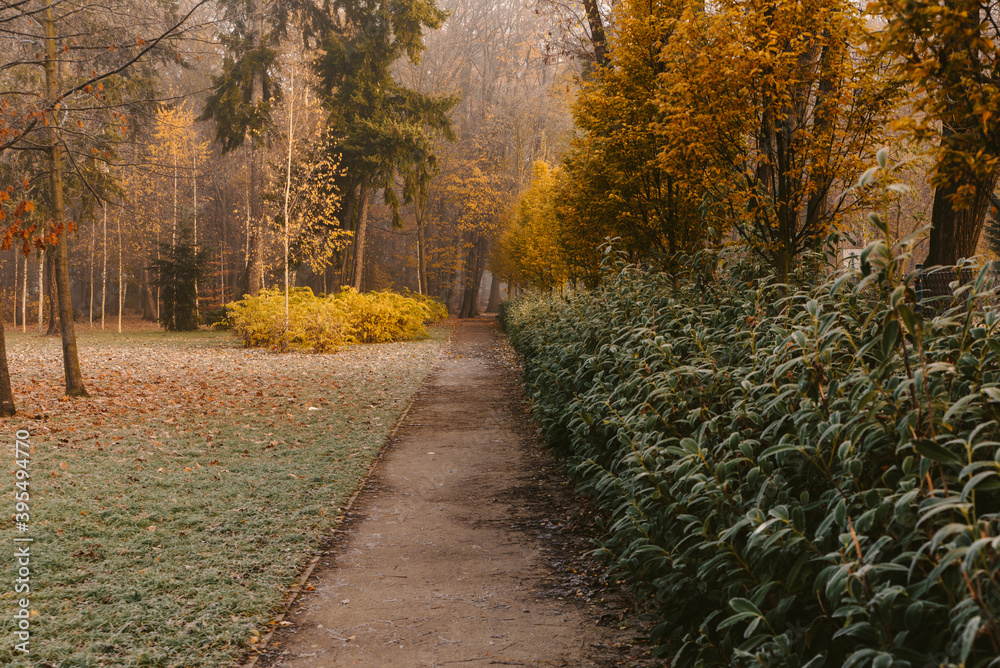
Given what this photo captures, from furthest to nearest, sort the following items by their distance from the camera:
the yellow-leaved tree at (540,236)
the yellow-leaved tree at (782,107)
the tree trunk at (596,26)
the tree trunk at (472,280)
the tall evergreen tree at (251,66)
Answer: the tree trunk at (472,280) < the tall evergreen tree at (251,66) < the yellow-leaved tree at (540,236) < the tree trunk at (596,26) < the yellow-leaved tree at (782,107)

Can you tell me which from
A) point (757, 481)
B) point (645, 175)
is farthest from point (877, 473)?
point (645, 175)

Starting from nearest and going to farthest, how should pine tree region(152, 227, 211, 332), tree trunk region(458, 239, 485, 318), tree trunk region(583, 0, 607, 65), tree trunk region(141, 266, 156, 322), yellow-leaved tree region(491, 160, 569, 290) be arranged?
tree trunk region(583, 0, 607, 65)
yellow-leaved tree region(491, 160, 569, 290)
pine tree region(152, 227, 211, 332)
tree trunk region(141, 266, 156, 322)
tree trunk region(458, 239, 485, 318)

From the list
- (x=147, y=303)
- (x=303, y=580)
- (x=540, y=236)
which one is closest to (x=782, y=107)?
(x=303, y=580)

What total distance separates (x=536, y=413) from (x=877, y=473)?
190 inches

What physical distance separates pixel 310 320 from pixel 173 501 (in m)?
11.8

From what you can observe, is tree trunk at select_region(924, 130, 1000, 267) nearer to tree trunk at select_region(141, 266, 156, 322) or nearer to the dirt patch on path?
the dirt patch on path

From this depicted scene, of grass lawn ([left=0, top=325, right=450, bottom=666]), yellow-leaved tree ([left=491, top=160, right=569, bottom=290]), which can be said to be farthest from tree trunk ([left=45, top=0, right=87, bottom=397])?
yellow-leaved tree ([left=491, top=160, right=569, bottom=290])

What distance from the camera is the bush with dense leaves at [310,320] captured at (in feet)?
54.0

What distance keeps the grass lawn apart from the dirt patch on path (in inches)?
10.6

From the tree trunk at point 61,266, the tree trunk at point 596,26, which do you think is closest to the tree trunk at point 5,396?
the tree trunk at point 61,266

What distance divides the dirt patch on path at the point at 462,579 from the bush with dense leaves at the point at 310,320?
33.9 ft

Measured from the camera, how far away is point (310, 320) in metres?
16.5

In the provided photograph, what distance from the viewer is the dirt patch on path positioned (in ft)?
9.78

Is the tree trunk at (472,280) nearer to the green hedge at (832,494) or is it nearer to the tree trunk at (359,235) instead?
the tree trunk at (359,235)
